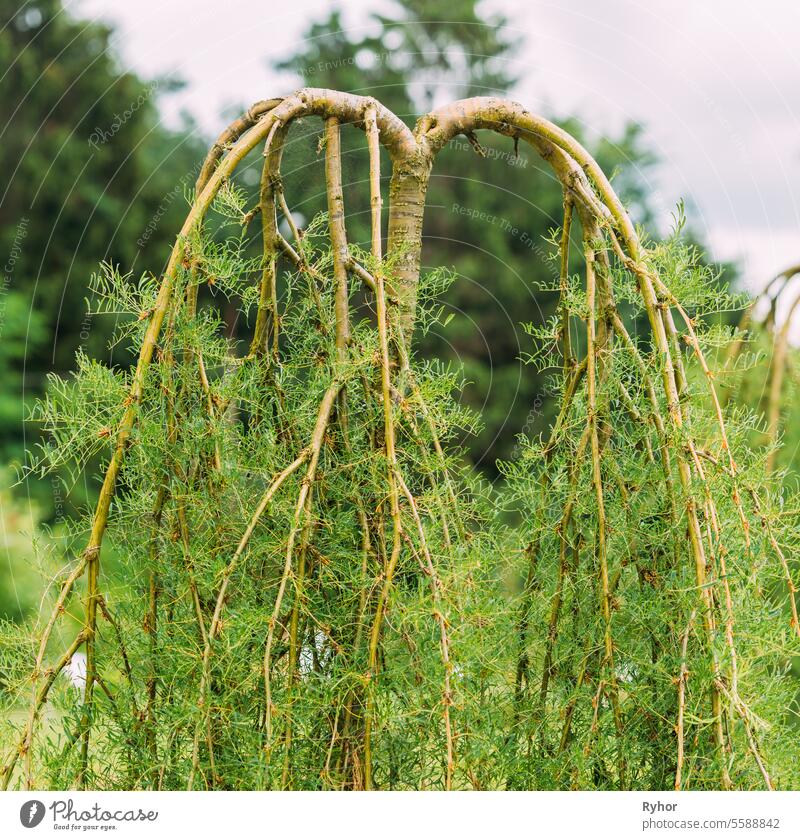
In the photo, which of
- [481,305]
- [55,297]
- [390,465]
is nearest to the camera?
[390,465]

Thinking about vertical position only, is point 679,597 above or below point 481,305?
below

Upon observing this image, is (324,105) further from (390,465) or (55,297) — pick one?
(55,297)

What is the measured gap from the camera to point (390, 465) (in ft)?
2.00

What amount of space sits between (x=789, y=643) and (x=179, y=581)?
0.46m

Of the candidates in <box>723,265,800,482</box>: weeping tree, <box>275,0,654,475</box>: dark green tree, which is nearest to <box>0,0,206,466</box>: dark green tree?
<box>275,0,654,475</box>: dark green tree

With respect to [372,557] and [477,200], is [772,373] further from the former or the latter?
[477,200]
